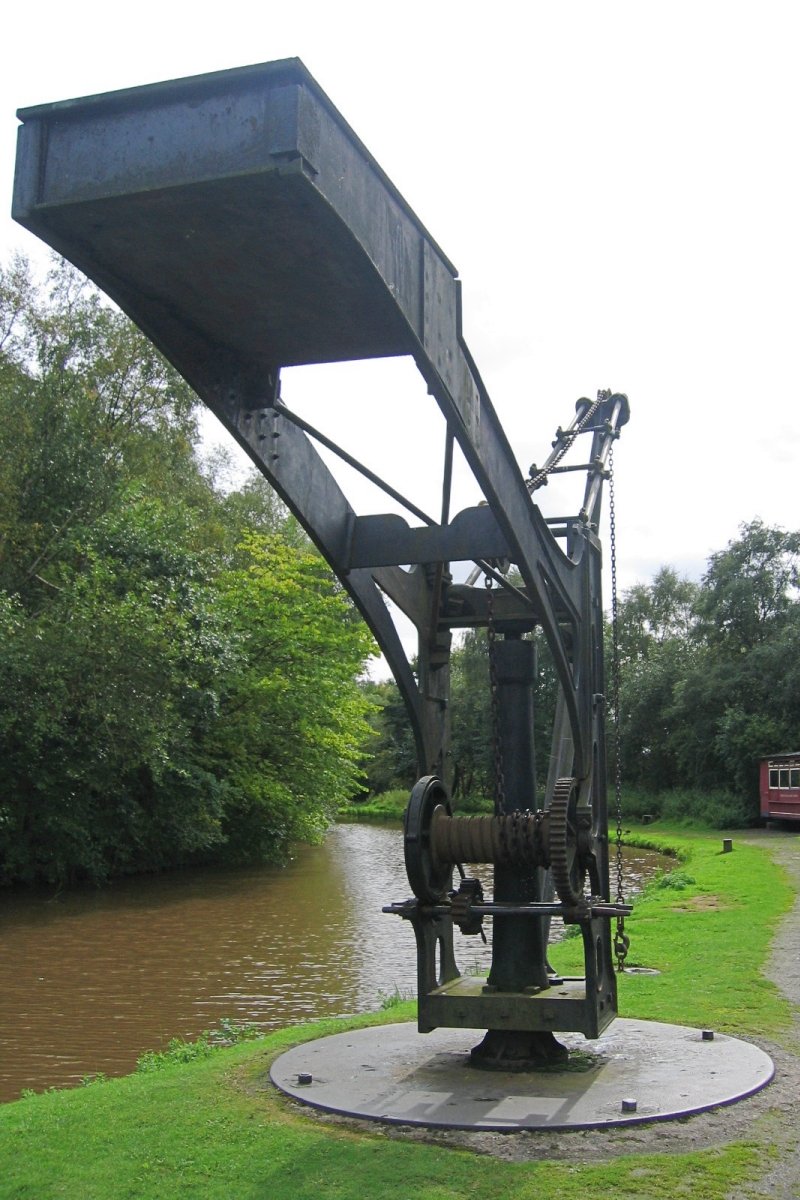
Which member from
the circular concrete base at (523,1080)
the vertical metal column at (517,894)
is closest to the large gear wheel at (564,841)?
the vertical metal column at (517,894)

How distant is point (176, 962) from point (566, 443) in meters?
11.0

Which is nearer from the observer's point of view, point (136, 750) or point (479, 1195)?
point (479, 1195)

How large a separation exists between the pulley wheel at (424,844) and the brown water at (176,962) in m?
4.91

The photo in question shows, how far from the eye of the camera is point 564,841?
625 centimetres

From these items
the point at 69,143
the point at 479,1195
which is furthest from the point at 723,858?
the point at 69,143

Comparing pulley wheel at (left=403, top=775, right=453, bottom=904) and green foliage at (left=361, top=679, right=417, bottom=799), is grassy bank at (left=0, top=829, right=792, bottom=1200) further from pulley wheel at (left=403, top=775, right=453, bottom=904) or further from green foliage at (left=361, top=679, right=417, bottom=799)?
green foliage at (left=361, top=679, right=417, bottom=799)

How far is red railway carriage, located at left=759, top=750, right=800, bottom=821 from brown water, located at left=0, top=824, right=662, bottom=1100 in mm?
12575

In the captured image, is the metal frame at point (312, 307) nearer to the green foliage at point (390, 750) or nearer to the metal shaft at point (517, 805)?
the metal shaft at point (517, 805)

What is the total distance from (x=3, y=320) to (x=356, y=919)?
1901 cm

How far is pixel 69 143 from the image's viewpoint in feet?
14.2

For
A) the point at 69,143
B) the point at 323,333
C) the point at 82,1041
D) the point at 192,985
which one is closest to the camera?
the point at 69,143

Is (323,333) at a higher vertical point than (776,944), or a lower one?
higher

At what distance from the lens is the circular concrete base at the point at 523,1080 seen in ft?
20.0

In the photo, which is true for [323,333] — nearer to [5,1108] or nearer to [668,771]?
[5,1108]
